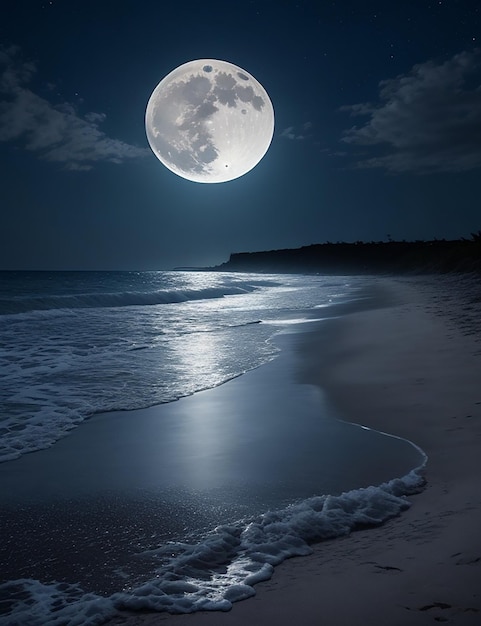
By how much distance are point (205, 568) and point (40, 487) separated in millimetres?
1655

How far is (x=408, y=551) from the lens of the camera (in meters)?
2.29

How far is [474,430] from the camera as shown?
390 centimetres

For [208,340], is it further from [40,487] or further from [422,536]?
[422,536]

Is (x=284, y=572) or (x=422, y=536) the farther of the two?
(x=422, y=536)

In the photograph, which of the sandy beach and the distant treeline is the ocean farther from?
the distant treeline

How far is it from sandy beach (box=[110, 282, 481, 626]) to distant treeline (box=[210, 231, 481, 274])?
2863 centimetres

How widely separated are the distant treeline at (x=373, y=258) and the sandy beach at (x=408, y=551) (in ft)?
93.9

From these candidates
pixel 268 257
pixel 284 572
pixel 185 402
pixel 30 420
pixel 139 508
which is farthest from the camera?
pixel 268 257

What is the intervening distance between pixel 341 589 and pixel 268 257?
165m

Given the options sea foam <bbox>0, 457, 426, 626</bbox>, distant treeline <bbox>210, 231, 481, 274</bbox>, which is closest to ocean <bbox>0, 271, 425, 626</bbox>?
sea foam <bbox>0, 457, 426, 626</bbox>

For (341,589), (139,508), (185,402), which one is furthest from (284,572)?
(185,402)

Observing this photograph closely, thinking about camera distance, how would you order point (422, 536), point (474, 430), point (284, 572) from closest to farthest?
point (284, 572) < point (422, 536) < point (474, 430)

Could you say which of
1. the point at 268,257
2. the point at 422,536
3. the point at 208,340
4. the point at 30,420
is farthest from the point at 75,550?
the point at 268,257

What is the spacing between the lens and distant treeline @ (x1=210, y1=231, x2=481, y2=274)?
42375 mm
